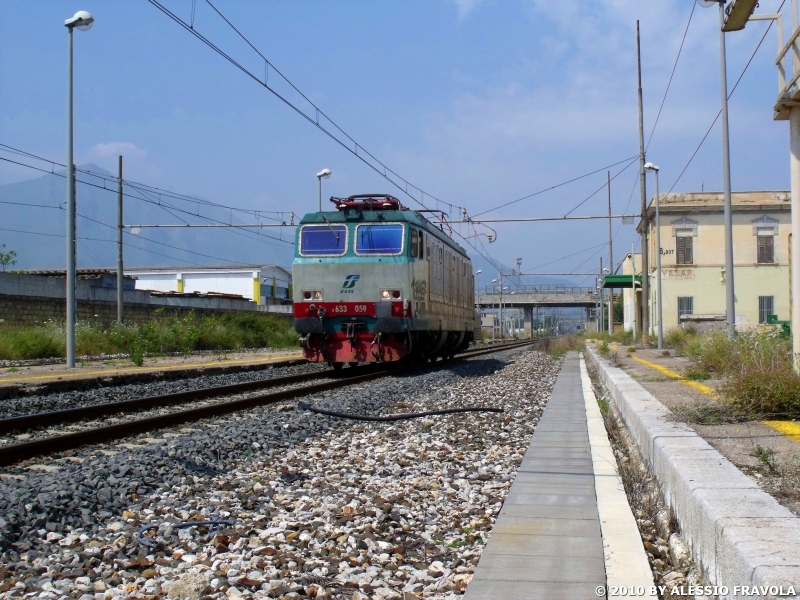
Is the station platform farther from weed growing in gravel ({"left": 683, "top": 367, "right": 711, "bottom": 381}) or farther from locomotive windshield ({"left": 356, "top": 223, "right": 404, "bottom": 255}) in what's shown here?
locomotive windshield ({"left": 356, "top": 223, "right": 404, "bottom": 255})

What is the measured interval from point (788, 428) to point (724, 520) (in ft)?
10.7

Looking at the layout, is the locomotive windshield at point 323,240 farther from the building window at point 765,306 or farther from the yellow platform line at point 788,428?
the building window at point 765,306

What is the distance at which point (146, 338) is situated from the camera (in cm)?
2472

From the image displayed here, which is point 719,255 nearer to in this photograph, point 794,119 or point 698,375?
Answer: point 698,375

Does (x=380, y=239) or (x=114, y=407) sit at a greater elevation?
(x=380, y=239)

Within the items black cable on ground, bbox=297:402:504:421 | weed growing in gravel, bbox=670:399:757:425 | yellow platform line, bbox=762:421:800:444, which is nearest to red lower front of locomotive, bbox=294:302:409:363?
black cable on ground, bbox=297:402:504:421

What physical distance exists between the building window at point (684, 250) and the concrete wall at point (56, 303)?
24.1 meters

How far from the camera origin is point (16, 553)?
13.3ft

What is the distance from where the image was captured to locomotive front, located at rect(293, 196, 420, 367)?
15.4 m

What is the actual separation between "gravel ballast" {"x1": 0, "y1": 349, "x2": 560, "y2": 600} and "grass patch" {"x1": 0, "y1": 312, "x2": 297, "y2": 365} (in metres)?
12.7

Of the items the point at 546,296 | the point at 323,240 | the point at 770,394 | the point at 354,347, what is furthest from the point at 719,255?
the point at 546,296

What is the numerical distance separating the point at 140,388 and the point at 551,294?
76163 mm

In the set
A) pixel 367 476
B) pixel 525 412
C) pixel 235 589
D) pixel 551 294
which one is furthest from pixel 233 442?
pixel 551 294

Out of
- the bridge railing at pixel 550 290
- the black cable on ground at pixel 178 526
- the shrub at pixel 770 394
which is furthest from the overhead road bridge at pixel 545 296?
the black cable on ground at pixel 178 526
